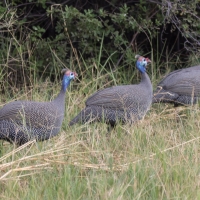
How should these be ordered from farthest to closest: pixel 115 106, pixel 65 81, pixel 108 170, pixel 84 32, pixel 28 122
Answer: pixel 84 32 → pixel 115 106 → pixel 65 81 → pixel 28 122 → pixel 108 170

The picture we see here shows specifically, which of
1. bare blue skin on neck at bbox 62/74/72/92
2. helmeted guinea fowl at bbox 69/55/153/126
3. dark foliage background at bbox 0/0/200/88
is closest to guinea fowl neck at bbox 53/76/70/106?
bare blue skin on neck at bbox 62/74/72/92

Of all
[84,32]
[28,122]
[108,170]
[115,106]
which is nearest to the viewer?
[108,170]

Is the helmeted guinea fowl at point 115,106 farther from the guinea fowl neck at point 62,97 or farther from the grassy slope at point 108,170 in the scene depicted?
the grassy slope at point 108,170

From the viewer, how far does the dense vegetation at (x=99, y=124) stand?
369cm

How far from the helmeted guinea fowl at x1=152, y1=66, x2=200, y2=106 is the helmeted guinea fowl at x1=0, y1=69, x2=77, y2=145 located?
1378mm

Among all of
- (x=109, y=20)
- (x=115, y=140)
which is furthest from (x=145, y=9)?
(x=115, y=140)

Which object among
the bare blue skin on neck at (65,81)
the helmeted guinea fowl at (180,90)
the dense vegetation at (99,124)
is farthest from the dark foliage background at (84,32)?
the bare blue skin on neck at (65,81)

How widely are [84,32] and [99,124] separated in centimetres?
168

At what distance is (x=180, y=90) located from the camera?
19.8ft

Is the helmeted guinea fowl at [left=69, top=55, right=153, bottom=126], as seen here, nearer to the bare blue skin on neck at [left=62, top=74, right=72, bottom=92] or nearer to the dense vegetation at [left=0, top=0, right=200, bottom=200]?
the dense vegetation at [left=0, top=0, right=200, bottom=200]

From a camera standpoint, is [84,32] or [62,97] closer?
[62,97]

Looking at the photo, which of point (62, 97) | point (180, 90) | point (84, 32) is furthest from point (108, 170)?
point (84, 32)

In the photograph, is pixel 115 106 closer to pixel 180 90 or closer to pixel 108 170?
pixel 180 90

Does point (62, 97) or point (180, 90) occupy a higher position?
point (62, 97)
